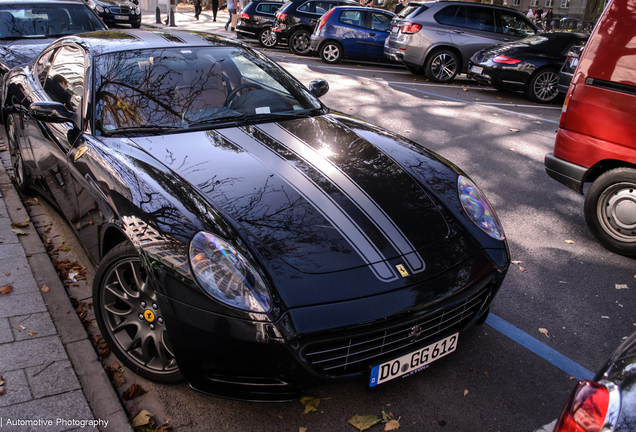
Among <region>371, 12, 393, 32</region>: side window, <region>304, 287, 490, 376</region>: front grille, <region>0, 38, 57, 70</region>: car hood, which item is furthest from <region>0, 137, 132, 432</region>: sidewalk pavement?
<region>371, 12, 393, 32</region>: side window

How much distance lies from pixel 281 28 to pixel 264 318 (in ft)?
45.7

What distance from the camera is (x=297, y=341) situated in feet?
6.88

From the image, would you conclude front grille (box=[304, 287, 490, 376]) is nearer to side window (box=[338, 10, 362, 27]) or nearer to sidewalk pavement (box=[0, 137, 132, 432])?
sidewalk pavement (box=[0, 137, 132, 432])

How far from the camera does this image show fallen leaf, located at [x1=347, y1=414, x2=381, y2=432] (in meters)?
2.39

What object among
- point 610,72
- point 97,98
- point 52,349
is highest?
point 610,72

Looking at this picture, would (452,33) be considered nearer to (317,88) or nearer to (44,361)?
(317,88)

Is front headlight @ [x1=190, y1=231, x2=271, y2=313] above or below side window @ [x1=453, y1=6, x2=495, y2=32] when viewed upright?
below

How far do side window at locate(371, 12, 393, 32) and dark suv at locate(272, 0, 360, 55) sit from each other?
1619 millimetres

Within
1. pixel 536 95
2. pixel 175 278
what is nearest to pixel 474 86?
pixel 536 95

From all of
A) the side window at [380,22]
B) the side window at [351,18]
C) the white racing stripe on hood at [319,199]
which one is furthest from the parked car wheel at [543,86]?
the white racing stripe on hood at [319,199]

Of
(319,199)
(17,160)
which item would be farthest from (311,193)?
(17,160)

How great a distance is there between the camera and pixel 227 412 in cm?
246

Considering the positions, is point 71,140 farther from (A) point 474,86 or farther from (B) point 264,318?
(A) point 474,86

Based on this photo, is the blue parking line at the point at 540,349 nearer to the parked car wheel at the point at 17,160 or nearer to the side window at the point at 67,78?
the side window at the point at 67,78
